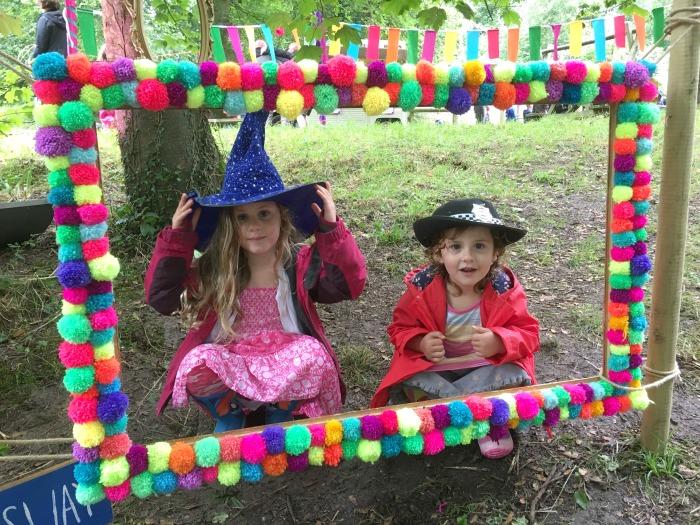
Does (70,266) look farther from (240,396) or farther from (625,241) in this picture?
(625,241)

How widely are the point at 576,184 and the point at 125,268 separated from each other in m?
4.30

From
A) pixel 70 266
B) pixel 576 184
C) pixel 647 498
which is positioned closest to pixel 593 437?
pixel 647 498

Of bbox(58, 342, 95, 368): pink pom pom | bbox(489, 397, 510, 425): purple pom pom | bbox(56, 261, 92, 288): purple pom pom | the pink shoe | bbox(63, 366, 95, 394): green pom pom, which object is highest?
bbox(56, 261, 92, 288): purple pom pom

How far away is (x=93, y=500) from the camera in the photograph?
5.36 ft

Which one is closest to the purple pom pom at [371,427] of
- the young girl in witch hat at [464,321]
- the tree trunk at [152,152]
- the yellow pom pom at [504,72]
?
the young girl in witch hat at [464,321]

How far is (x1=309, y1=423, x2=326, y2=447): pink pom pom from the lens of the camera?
5.90ft

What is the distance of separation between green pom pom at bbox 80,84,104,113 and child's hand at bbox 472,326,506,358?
153 cm

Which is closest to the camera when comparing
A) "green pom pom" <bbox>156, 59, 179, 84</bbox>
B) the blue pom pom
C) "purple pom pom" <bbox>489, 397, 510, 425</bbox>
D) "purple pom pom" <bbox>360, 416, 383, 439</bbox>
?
the blue pom pom

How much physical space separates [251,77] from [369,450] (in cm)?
125

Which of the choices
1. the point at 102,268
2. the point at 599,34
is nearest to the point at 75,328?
the point at 102,268

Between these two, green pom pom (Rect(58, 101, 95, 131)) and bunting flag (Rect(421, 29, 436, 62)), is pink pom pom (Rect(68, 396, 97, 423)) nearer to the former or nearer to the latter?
green pom pom (Rect(58, 101, 95, 131))

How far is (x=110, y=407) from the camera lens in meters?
1.61

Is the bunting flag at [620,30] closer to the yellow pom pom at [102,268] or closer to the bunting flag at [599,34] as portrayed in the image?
the bunting flag at [599,34]

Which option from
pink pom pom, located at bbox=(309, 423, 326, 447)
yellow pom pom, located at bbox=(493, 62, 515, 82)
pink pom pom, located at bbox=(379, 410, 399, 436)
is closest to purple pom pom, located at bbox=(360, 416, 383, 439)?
pink pom pom, located at bbox=(379, 410, 399, 436)
